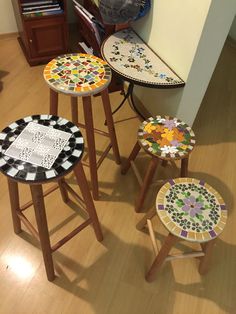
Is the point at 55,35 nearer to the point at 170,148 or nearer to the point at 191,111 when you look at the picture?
the point at 191,111

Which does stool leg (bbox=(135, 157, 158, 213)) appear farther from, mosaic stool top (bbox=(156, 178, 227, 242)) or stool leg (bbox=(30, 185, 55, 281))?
stool leg (bbox=(30, 185, 55, 281))

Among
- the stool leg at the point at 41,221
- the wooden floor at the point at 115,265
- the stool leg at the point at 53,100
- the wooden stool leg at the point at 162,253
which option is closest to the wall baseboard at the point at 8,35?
the wooden floor at the point at 115,265

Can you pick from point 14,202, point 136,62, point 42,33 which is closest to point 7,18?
point 42,33

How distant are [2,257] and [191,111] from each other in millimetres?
1329

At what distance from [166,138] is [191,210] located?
37 cm

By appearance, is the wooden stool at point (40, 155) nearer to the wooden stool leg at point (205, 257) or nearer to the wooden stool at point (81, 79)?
the wooden stool at point (81, 79)

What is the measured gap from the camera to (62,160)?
89 cm

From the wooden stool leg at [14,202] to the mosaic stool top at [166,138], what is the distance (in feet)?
1.92

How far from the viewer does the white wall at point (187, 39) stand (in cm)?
121

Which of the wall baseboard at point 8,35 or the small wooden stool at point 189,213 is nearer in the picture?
the small wooden stool at point 189,213

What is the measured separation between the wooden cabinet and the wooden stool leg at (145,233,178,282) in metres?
1.95

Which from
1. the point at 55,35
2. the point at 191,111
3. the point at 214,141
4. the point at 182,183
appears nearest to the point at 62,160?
the point at 182,183

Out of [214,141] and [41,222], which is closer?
[41,222]

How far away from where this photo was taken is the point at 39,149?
3.00 ft
